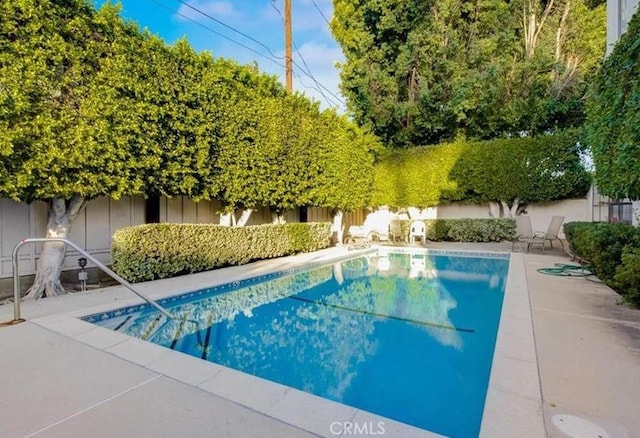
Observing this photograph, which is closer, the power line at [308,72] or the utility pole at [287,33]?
the utility pole at [287,33]

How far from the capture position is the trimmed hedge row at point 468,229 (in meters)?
13.7

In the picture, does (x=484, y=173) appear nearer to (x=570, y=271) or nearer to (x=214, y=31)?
(x=570, y=271)

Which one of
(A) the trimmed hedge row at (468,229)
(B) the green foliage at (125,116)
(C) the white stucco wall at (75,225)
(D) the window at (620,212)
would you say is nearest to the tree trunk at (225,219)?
(B) the green foliage at (125,116)

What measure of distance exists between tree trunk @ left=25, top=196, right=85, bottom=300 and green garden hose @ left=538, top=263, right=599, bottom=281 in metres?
9.09

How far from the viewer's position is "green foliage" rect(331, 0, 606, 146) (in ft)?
48.8

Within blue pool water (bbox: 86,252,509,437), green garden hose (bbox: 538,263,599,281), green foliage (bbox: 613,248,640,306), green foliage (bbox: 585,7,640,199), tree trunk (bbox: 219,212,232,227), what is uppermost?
green foliage (bbox: 585,7,640,199)

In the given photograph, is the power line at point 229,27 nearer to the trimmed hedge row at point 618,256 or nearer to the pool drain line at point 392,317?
the pool drain line at point 392,317

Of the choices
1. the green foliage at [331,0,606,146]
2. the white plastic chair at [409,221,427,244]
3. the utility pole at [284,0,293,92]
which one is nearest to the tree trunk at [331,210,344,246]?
the white plastic chair at [409,221,427,244]

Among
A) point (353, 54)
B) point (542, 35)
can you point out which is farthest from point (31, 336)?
point (542, 35)

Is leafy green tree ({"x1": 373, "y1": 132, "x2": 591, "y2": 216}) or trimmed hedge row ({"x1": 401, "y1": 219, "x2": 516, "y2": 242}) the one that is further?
trimmed hedge row ({"x1": 401, "y1": 219, "x2": 516, "y2": 242})

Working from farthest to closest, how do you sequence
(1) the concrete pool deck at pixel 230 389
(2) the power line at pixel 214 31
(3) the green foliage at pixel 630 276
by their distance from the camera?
(2) the power line at pixel 214 31 < (3) the green foliage at pixel 630 276 < (1) the concrete pool deck at pixel 230 389

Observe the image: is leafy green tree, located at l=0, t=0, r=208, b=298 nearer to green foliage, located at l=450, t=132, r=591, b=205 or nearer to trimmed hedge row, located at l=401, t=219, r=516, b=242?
trimmed hedge row, located at l=401, t=219, r=516, b=242

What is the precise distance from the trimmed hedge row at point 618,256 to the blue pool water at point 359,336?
5.21 feet

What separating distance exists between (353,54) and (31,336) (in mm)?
17196
